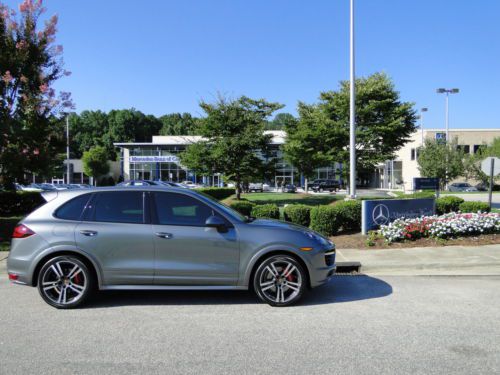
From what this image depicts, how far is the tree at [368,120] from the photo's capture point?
20.8 meters

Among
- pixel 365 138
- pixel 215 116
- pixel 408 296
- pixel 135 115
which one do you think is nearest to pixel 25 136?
pixel 408 296

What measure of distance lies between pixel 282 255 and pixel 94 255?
2418 millimetres

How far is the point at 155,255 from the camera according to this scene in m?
5.34

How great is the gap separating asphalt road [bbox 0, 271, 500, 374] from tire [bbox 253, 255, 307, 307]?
0.17 meters

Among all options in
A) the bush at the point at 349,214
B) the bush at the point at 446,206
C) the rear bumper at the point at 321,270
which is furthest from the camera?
the bush at the point at 446,206

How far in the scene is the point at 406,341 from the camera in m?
4.25

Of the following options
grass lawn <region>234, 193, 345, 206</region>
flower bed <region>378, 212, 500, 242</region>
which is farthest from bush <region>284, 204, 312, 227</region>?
grass lawn <region>234, 193, 345, 206</region>

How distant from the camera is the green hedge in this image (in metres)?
17.7

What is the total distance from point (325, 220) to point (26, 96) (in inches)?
318

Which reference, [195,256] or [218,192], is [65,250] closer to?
[195,256]

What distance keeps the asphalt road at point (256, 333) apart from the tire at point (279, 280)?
17 centimetres

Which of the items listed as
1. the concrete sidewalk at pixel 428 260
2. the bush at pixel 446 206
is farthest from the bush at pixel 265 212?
the bush at pixel 446 206

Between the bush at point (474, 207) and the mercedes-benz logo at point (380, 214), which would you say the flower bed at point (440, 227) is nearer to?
the mercedes-benz logo at point (380, 214)

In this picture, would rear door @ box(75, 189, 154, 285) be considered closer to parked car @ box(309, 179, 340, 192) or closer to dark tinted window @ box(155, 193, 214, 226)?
dark tinted window @ box(155, 193, 214, 226)
